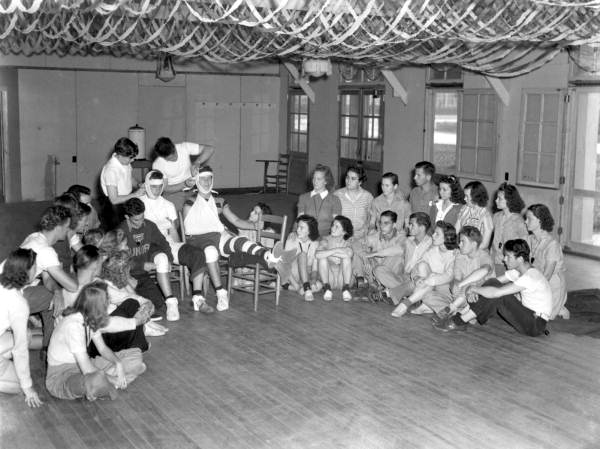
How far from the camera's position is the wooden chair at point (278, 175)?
50.1 ft

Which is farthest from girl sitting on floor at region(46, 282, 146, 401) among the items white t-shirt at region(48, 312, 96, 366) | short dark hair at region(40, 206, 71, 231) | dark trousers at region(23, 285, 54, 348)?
short dark hair at region(40, 206, 71, 231)

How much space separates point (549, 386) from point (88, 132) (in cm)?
1065

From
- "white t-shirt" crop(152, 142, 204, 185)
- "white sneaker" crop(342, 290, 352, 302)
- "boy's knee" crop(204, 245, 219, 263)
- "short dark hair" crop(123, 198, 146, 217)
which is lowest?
"white sneaker" crop(342, 290, 352, 302)

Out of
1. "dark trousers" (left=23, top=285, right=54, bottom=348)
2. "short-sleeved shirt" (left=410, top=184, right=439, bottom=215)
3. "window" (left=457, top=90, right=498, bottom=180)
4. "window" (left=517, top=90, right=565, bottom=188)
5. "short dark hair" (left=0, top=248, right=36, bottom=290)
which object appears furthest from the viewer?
"window" (left=457, top=90, right=498, bottom=180)

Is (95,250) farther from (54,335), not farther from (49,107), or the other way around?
(49,107)

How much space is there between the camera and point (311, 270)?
743 centimetres

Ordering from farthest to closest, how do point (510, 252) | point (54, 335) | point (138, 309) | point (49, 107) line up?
point (49, 107), point (510, 252), point (138, 309), point (54, 335)

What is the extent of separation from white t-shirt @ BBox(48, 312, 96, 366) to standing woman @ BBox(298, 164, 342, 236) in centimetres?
324

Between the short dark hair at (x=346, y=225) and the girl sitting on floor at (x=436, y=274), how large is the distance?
2.64ft

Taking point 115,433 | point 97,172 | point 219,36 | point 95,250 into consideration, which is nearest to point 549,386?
point 115,433

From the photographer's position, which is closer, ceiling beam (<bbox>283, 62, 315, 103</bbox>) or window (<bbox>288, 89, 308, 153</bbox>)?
ceiling beam (<bbox>283, 62, 315, 103</bbox>)

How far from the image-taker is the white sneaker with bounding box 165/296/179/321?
641 centimetres

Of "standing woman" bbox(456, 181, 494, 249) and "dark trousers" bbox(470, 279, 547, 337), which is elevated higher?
"standing woman" bbox(456, 181, 494, 249)

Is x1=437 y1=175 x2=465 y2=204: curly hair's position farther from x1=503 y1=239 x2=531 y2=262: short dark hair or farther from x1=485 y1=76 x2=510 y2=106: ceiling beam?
x1=485 y1=76 x2=510 y2=106: ceiling beam
